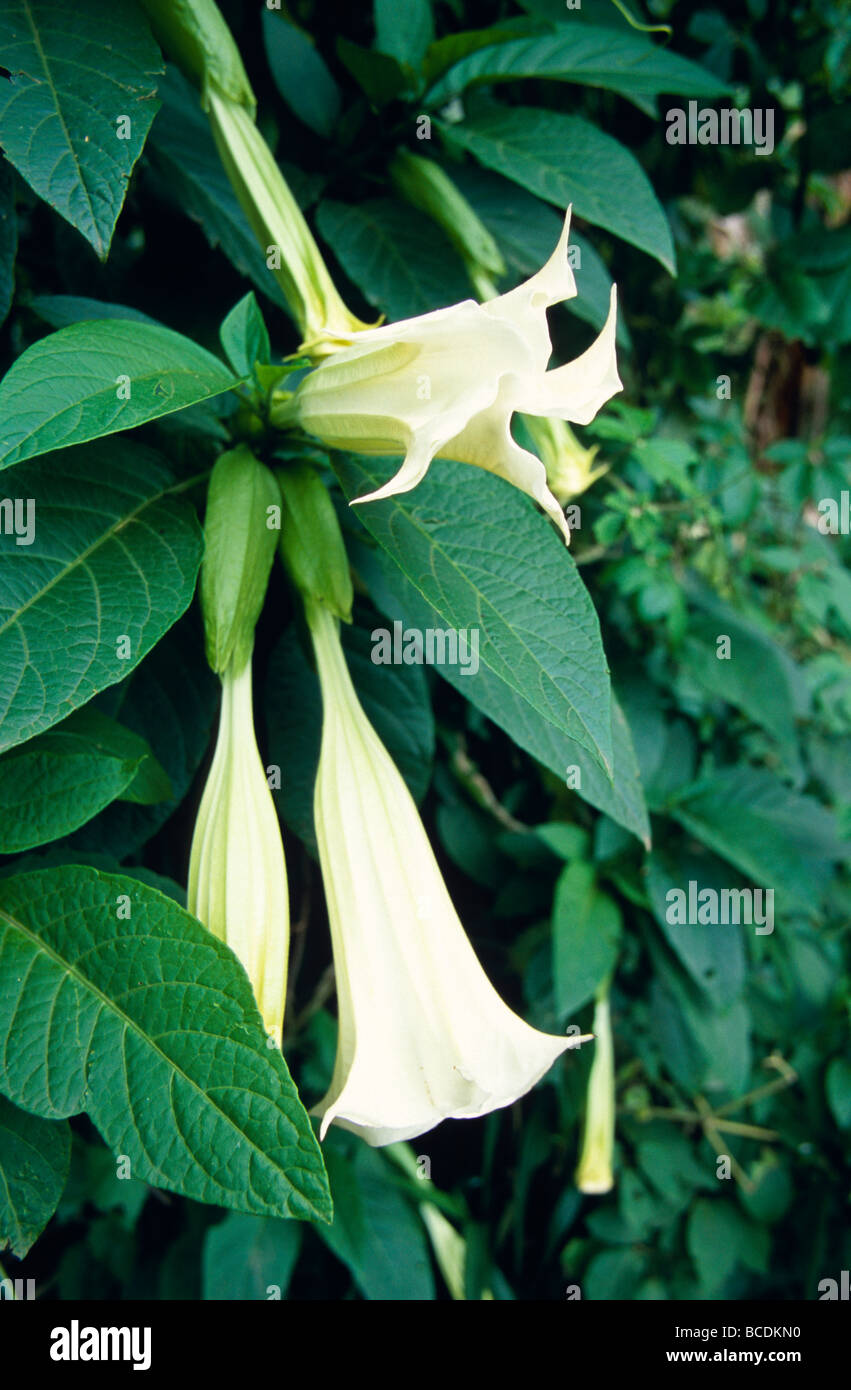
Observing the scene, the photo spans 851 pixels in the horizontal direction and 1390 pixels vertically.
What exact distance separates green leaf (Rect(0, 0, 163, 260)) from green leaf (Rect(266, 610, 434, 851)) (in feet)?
0.96

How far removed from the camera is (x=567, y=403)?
1.28ft

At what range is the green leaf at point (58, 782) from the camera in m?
0.46

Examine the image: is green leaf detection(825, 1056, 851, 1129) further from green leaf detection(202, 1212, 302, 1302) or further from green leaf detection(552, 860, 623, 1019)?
green leaf detection(202, 1212, 302, 1302)

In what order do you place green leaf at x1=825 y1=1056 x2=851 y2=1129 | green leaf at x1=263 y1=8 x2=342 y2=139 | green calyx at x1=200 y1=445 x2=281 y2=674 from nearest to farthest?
green calyx at x1=200 y1=445 x2=281 y2=674
green leaf at x1=263 y1=8 x2=342 y2=139
green leaf at x1=825 y1=1056 x2=851 y2=1129

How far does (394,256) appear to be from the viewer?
696 millimetres

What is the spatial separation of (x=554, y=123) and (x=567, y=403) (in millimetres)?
445

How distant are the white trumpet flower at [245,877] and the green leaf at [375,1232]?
0.49 m

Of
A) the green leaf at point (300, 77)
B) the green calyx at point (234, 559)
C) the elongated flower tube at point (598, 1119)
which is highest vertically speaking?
the green leaf at point (300, 77)

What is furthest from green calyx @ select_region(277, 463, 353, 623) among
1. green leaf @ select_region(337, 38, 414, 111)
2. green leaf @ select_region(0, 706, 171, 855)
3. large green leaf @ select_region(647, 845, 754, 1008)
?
large green leaf @ select_region(647, 845, 754, 1008)

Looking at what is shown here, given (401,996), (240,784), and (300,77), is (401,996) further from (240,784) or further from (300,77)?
(300,77)

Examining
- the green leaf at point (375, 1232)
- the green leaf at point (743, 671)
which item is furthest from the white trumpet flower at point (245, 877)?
the green leaf at point (743, 671)

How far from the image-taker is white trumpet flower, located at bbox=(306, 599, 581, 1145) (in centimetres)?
42

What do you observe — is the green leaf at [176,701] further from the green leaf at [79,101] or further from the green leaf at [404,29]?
the green leaf at [404,29]

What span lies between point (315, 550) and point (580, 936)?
0.52 m
